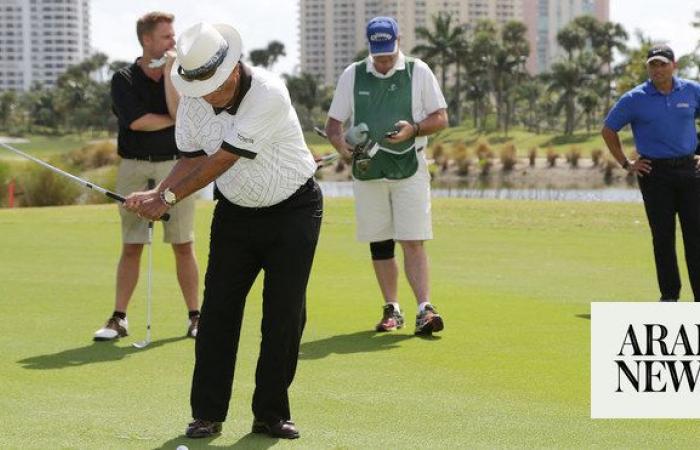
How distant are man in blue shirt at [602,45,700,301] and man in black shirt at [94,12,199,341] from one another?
370cm

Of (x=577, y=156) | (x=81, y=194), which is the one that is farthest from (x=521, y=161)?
(x=81, y=194)

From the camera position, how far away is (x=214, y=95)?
19.2 ft

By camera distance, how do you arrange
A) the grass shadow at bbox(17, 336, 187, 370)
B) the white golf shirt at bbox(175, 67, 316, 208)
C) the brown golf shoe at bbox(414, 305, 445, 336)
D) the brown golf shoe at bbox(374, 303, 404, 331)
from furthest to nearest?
the brown golf shoe at bbox(374, 303, 404, 331) → the brown golf shoe at bbox(414, 305, 445, 336) → the grass shadow at bbox(17, 336, 187, 370) → the white golf shirt at bbox(175, 67, 316, 208)

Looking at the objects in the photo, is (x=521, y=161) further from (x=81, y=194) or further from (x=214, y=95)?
(x=214, y=95)

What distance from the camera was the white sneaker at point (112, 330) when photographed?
28.9 ft

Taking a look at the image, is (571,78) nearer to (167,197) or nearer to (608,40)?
(608,40)

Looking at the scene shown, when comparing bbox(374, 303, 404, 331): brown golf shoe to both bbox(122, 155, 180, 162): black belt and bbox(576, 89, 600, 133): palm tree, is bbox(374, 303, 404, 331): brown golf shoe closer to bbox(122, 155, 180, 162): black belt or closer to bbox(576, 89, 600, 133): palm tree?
bbox(122, 155, 180, 162): black belt

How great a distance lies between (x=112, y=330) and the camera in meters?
8.94

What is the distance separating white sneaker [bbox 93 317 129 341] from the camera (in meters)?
8.82

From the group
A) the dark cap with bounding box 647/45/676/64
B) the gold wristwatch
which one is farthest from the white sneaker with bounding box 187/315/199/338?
the dark cap with bounding box 647/45/676/64

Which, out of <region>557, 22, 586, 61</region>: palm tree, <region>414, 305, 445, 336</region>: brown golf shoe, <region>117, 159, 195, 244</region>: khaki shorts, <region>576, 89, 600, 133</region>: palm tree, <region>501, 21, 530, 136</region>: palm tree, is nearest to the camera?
<region>414, 305, 445, 336</region>: brown golf shoe

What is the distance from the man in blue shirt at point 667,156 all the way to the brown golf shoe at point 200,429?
5.26 metres

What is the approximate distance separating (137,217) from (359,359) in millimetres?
2031
